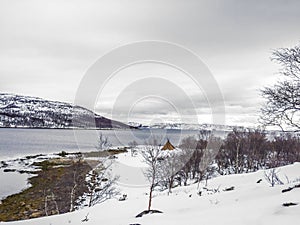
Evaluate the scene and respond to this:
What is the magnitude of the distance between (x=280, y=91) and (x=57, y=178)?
3310 cm

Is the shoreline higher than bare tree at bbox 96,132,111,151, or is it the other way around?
bare tree at bbox 96,132,111,151

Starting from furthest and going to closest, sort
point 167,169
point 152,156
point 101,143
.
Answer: point 167,169
point 101,143
point 152,156

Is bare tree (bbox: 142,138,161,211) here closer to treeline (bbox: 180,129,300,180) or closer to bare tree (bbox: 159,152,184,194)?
bare tree (bbox: 159,152,184,194)

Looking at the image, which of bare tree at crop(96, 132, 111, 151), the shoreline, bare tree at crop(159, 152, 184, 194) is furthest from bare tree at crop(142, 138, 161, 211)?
bare tree at crop(159, 152, 184, 194)

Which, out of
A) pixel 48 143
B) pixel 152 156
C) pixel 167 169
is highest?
pixel 152 156

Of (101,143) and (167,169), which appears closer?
(101,143)

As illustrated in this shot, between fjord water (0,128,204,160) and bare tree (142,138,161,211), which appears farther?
fjord water (0,128,204,160)

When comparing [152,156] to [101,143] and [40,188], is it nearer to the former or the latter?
[101,143]

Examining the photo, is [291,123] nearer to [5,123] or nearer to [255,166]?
[255,166]

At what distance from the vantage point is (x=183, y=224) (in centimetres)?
705

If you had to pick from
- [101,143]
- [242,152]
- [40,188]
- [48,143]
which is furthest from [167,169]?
[48,143]

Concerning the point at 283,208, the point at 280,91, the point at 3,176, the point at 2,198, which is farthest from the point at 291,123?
the point at 3,176

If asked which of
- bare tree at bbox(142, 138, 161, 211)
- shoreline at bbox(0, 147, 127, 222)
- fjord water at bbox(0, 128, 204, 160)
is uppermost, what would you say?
bare tree at bbox(142, 138, 161, 211)

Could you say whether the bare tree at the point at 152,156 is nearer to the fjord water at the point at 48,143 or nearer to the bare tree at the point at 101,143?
the fjord water at the point at 48,143
